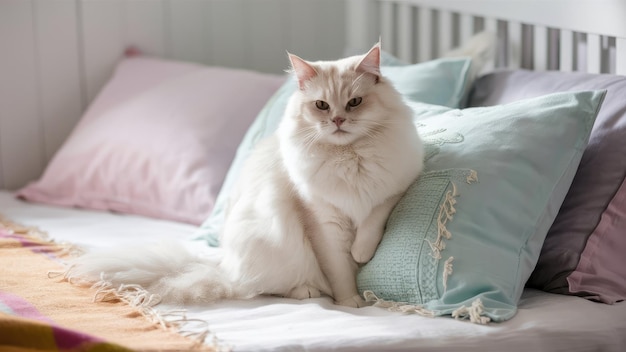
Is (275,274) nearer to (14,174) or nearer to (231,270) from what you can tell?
(231,270)

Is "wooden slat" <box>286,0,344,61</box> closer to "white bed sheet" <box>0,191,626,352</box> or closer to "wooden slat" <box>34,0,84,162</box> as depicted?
"wooden slat" <box>34,0,84,162</box>

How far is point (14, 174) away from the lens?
9.39 ft

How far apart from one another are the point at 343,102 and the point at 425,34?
3.87 ft

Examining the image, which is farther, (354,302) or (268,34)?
(268,34)

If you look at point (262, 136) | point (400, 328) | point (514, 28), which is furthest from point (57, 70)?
point (400, 328)

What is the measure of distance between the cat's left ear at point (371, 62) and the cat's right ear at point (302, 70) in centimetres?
9

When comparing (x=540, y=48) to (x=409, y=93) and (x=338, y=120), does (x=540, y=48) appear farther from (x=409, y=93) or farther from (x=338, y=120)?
(x=338, y=120)

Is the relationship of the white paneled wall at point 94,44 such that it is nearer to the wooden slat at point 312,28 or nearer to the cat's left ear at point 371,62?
the wooden slat at point 312,28

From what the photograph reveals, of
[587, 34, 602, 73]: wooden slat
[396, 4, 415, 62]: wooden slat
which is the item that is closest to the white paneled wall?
[396, 4, 415, 62]: wooden slat

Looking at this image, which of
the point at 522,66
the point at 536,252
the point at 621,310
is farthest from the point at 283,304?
the point at 522,66

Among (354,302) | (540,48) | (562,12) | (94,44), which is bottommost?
→ (354,302)

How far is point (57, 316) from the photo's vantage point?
150cm

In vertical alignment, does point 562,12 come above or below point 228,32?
above

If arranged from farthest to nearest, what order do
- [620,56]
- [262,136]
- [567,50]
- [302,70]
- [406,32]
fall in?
[406,32]
[262,136]
[567,50]
[620,56]
[302,70]
